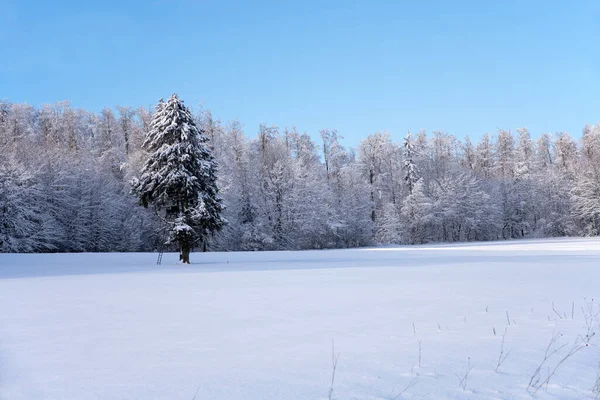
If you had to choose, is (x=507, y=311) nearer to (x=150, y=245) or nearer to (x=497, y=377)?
(x=497, y=377)

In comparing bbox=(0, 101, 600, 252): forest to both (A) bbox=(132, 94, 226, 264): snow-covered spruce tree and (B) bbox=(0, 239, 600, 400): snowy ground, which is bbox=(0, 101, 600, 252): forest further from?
(B) bbox=(0, 239, 600, 400): snowy ground

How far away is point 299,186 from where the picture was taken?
46188 mm

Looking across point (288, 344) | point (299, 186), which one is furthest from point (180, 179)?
point (299, 186)

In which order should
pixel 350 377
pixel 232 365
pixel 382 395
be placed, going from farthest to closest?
pixel 232 365
pixel 350 377
pixel 382 395

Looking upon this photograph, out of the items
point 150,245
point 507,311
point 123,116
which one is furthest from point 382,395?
point 123,116

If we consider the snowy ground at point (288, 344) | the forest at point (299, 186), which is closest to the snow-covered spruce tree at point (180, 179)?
the forest at point (299, 186)

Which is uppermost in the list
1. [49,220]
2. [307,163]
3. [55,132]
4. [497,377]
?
[55,132]

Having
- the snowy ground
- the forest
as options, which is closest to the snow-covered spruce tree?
the forest

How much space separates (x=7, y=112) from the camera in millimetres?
51219

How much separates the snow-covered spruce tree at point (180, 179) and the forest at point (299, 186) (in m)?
8.67

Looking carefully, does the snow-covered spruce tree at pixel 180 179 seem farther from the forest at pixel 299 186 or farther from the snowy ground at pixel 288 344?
the snowy ground at pixel 288 344

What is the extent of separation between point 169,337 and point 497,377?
3995 mm

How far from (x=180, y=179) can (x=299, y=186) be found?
80.5 ft

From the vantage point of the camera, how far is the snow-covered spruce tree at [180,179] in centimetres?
2266
